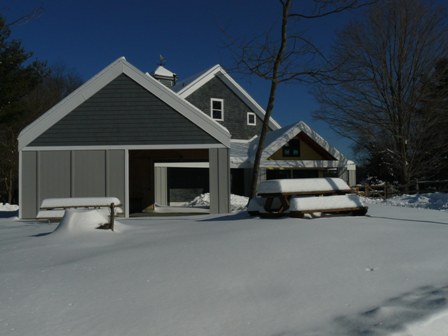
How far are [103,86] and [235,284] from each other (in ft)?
36.1

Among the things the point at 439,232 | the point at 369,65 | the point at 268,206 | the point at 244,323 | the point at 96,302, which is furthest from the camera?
the point at 369,65

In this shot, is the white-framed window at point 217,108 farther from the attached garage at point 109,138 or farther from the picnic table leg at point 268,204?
the picnic table leg at point 268,204

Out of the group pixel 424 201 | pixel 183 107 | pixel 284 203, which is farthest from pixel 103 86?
pixel 424 201

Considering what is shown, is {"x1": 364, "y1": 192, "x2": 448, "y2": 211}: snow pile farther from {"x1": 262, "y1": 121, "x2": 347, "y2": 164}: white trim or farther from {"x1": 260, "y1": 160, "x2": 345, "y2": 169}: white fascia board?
{"x1": 262, "y1": 121, "x2": 347, "y2": 164}: white trim

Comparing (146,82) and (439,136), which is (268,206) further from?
(439,136)

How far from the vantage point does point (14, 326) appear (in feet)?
11.8

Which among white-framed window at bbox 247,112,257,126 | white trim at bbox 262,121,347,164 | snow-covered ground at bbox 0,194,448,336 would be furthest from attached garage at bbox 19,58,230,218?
white-framed window at bbox 247,112,257,126

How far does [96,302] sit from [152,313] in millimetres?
644

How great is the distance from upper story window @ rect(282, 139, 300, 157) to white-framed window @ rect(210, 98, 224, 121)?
461 centimetres

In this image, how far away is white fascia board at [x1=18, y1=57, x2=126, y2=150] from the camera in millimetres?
13711

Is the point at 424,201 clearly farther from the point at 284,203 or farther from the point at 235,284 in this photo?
the point at 235,284

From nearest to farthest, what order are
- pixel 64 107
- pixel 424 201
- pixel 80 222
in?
pixel 80 222
pixel 64 107
pixel 424 201

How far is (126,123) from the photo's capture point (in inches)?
549

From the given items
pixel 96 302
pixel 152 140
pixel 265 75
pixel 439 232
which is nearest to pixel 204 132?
pixel 152 140
